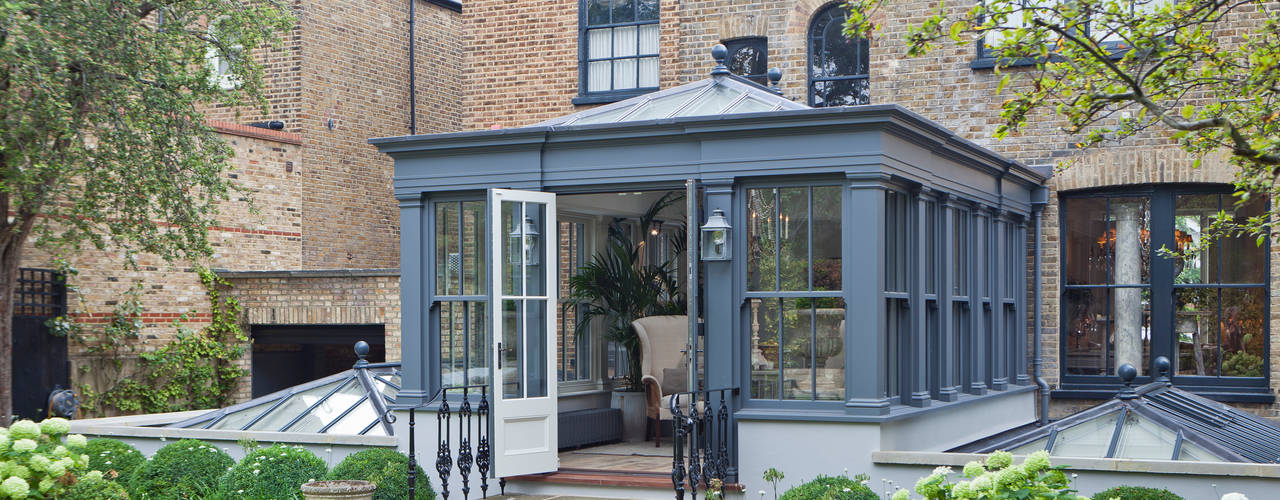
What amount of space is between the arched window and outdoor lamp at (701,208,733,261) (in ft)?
19.8

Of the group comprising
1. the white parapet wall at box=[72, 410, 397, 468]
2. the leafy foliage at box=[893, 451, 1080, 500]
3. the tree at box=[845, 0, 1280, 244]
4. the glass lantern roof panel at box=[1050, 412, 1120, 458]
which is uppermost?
the tree at box=[845, 0, 1280, 244]

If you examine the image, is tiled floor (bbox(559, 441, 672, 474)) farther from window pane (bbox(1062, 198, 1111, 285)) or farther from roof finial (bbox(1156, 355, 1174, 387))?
window pane (bbox(1062, 198, 1111, 285))

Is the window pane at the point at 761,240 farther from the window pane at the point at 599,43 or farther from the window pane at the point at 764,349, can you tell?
the window pane at the point at 599,43

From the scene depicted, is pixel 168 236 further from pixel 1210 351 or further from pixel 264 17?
A: pixel 1210 351

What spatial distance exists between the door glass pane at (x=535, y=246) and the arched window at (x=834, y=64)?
5.90 metres

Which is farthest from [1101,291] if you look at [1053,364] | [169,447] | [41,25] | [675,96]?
[41,25]

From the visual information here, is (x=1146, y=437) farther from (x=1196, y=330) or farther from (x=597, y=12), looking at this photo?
(x=597, y=12)

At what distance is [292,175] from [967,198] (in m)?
10.8

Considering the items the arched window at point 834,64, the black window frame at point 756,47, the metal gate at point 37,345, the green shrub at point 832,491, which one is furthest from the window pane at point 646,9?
the green shrub at point 832,491

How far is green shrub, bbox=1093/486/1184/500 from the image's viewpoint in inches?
292

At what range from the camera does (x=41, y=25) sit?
40.3ft

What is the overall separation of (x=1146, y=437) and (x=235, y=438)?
7007 millimetres

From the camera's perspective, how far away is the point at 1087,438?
9.37 metres

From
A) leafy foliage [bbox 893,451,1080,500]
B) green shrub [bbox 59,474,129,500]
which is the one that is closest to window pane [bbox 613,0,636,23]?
green shrub [bbox 59,474,129,500]
